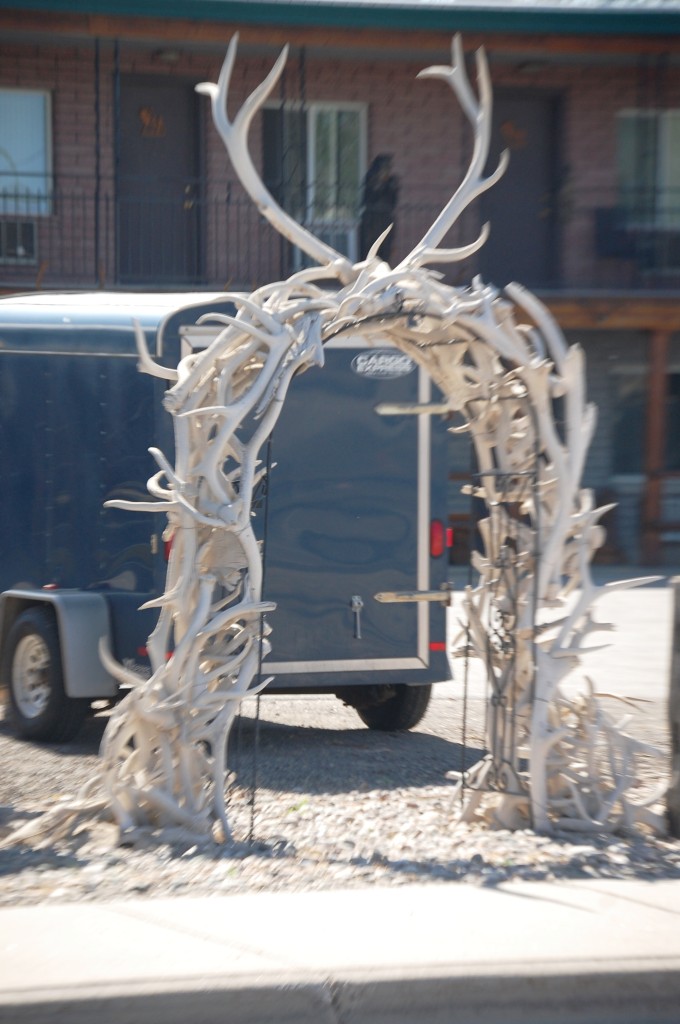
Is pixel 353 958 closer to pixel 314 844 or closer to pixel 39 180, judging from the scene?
pixel 314 844

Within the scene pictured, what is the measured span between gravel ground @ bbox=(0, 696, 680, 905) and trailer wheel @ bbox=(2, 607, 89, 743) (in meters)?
0.21

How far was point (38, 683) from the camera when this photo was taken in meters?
8.23

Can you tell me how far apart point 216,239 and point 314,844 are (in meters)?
12.8

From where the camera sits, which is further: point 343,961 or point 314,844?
point 314,844

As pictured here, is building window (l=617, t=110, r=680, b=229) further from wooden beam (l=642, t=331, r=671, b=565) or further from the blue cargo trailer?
the blue cargo trailer

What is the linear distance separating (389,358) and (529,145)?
12.4 m

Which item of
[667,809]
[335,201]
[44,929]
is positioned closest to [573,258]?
[335,201]

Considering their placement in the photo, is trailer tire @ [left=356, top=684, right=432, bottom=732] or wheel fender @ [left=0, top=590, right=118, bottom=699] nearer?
wheel fender @ [left=0, top=590, right=118, bottom=699]

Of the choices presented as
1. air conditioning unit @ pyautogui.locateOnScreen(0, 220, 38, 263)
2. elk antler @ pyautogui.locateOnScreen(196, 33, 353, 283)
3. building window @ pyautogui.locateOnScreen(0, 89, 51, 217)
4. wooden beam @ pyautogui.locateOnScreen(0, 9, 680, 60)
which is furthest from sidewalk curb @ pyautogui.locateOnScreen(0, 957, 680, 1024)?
building window @ pyautogui.locateOnScreen(0, 89, 51, 217)

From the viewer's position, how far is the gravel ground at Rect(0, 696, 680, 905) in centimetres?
514

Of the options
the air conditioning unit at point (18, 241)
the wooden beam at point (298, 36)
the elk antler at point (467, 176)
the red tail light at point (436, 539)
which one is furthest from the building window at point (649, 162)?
the elk antler at point (467, 176)

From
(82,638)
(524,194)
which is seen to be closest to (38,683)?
(82,638)

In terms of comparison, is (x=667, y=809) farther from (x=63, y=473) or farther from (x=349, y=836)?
(x=63, y=473)

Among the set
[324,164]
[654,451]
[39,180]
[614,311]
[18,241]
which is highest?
[324,164]
